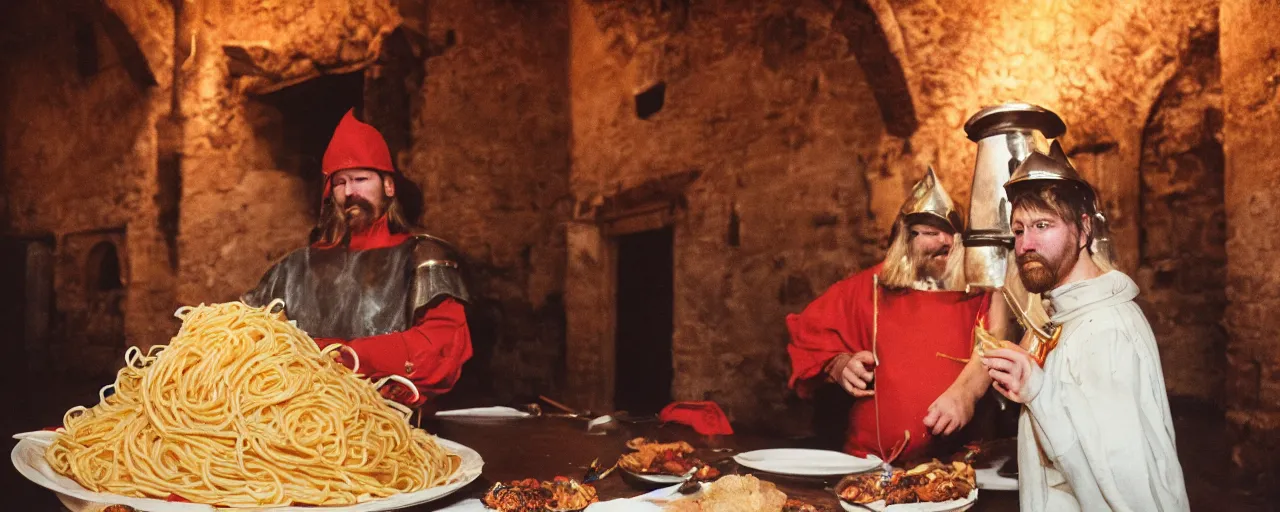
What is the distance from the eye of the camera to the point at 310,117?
27.3 feet

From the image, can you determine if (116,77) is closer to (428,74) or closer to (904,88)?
(428,74)

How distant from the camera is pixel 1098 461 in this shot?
1.55 m

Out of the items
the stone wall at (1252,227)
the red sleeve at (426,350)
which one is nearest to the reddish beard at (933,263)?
the red sleeve at (426,350)

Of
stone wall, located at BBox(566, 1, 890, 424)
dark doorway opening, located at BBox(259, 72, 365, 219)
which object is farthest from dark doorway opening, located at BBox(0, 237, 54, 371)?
stone wall, located at BBox(566, 1, 890, 424)

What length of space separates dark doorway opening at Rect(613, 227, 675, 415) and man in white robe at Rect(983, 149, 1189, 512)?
5.29 m

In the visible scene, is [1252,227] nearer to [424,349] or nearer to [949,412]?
[949,412]

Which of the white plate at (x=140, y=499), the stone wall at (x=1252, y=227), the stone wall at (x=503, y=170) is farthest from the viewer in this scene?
the stone wall at (x=503, y=170)

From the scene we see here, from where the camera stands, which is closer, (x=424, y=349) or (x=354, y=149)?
(x=424, y=349)

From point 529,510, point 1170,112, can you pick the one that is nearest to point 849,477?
point 529,510

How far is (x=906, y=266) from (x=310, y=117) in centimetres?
668

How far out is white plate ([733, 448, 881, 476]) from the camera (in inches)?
89.8

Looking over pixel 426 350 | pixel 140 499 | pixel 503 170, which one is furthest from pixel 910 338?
pixel 503 170

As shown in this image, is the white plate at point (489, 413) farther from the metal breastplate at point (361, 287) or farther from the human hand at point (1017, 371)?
the human hand at point (1017, 371)

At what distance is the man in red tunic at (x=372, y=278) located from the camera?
2.96 meters
